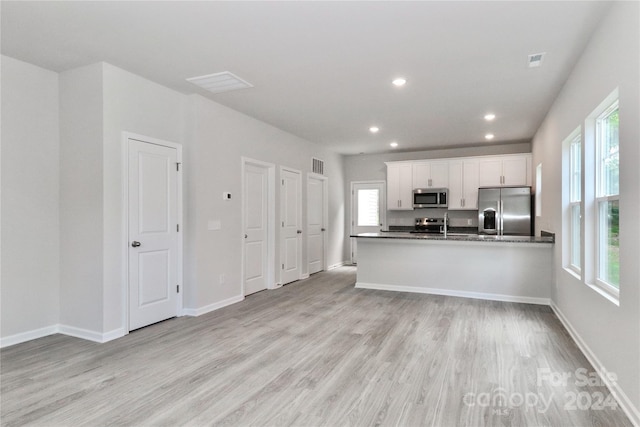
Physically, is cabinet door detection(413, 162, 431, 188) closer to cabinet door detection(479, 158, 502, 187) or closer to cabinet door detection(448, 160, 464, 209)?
cabinet door detection(448, 160, 464, 209)

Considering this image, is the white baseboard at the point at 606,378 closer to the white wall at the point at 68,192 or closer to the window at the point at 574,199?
the window at the point at 574,199

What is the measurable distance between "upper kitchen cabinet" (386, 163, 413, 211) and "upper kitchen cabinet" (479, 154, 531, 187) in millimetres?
1433

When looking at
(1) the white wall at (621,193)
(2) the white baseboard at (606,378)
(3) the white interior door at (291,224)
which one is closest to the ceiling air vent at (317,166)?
(3) the white interior door at (291,224)

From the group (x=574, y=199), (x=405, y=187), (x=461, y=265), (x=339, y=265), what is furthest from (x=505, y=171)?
(x=339, y=265)

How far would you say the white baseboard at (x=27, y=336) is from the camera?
346cm

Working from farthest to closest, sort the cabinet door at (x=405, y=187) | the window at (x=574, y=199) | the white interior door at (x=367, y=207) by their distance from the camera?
the white interior door at (x=367, y=207), the cabinet door at (x=405, y=187), the window at (x=574, y=199)

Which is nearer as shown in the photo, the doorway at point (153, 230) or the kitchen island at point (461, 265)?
the doorway at point (153, 230)

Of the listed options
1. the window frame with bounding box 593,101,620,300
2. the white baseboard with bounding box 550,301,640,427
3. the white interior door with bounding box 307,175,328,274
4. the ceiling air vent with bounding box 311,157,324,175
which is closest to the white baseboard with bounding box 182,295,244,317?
the white interior door with bounding box 307,175,328,274

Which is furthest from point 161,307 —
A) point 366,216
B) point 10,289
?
point 366,216

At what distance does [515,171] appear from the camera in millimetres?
7098

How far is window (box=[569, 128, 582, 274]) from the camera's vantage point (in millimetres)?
3779

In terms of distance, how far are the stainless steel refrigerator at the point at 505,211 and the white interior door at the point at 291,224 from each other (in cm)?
354

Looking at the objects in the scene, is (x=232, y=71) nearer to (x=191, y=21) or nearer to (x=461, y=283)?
(x=191, y=21)

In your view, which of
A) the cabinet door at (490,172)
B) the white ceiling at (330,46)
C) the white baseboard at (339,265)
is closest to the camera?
the white ceiling at (330,46)
